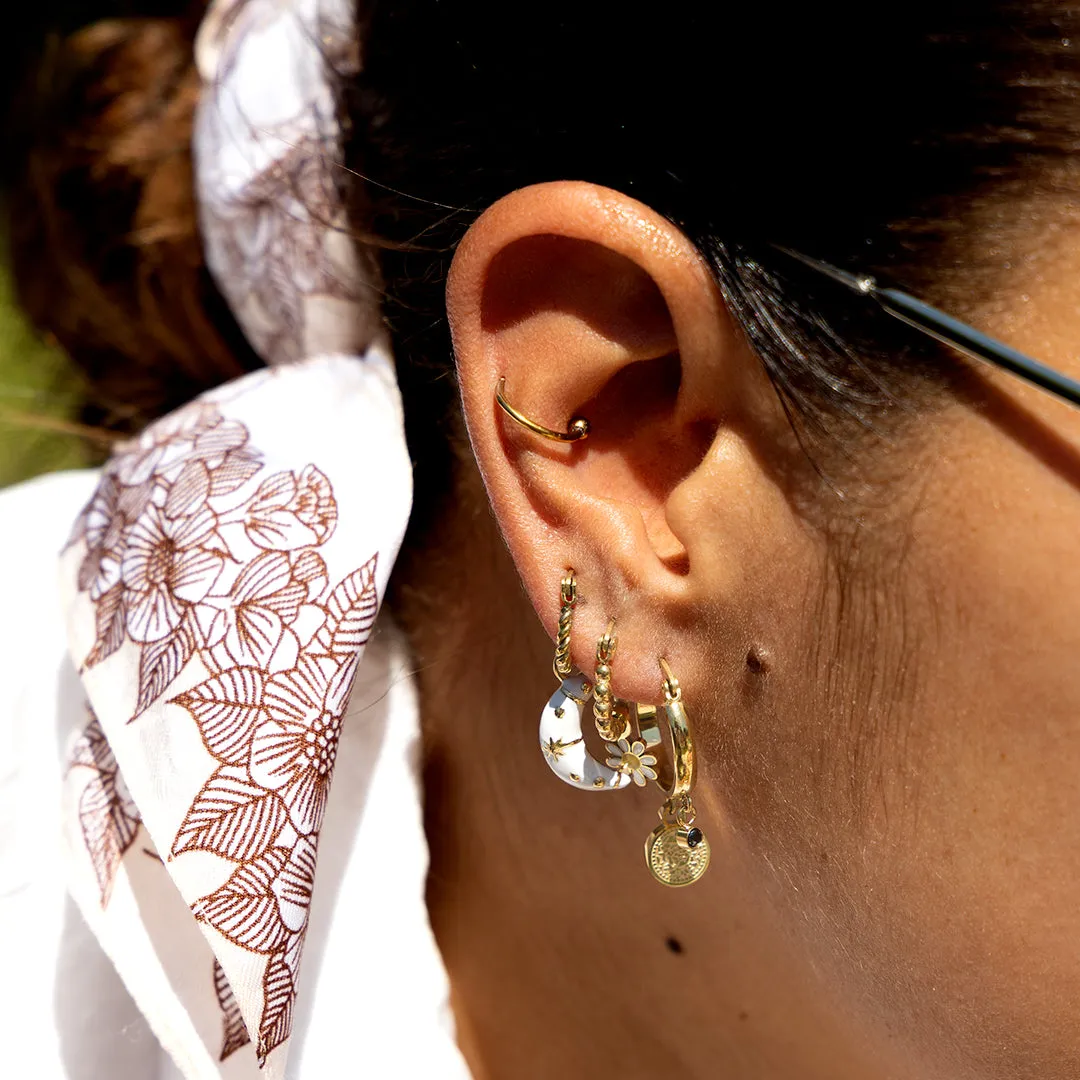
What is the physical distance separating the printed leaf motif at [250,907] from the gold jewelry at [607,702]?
230 mm

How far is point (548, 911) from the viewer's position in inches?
40.3

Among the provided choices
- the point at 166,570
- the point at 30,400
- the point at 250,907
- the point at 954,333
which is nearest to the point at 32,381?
the point at 30,400

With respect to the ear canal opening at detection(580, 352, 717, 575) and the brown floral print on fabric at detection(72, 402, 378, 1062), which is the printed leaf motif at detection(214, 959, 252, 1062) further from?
the ear canal opening at detection(580, 352, 717, 575)

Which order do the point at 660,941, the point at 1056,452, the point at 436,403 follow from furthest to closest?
the point at 660,941 < the point at 436,403 < the point at 1056,452

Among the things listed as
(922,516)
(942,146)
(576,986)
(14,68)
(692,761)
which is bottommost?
(576,986)

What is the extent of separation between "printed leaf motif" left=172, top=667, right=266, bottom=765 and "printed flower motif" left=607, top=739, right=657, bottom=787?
0.81 feet

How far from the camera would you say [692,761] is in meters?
0.75

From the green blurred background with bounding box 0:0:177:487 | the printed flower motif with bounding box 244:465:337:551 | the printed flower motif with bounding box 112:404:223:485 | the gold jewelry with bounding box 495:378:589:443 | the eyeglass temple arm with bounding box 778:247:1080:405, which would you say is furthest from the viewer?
the green blurred background with bounding box 0:0:177:487

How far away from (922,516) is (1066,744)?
0.15 metres

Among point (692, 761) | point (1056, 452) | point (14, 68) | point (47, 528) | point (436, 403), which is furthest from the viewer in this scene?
point (14, 68)

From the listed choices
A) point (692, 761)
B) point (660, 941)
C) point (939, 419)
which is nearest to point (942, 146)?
point (939, 419)

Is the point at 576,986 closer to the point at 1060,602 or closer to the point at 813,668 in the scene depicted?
the point at 813,668

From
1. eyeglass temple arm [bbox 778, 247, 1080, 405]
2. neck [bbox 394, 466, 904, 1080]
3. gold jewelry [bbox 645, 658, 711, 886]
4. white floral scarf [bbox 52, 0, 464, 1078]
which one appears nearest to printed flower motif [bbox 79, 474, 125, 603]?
white floral scarf [bbox 52, 0, 464, 1078]

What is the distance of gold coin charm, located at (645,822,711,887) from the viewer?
31.2 inches
